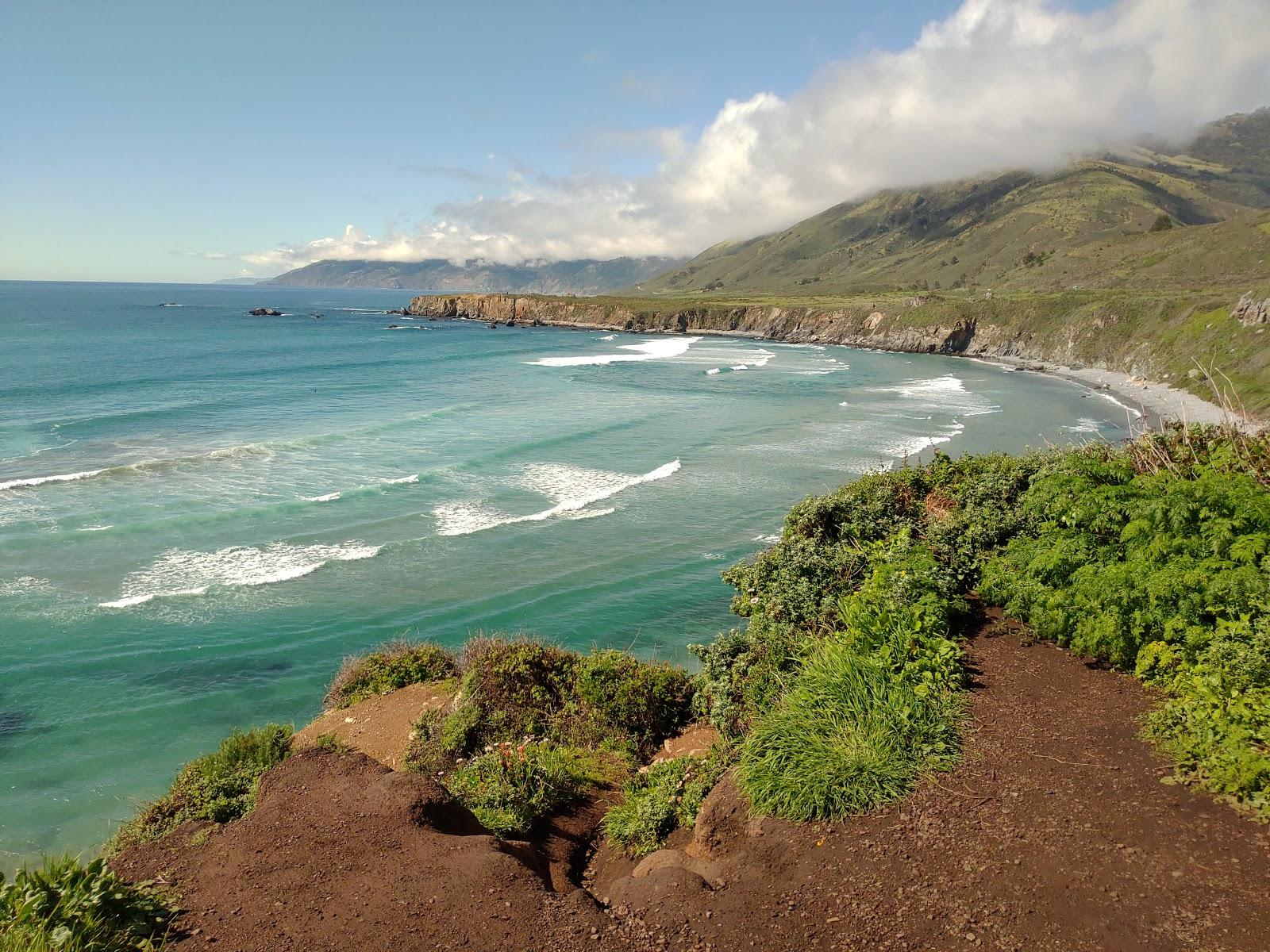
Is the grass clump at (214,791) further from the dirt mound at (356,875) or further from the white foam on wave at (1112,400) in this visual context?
the white foam on wave at (1112,400)

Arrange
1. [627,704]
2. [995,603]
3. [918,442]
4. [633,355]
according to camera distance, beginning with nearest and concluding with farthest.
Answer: [995,603] < [627,704] < [918,442] < [633,355]

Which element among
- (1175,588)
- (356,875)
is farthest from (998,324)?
(356,875)

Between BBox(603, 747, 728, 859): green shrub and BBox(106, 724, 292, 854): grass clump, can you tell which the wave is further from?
BBox(603, 747, 728, 859): green shrub

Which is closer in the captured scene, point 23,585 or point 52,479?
point 23,585

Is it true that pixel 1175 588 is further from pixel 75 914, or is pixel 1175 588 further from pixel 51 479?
pixel 51 479

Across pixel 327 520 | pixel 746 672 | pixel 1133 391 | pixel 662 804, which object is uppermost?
pixel 1133 391

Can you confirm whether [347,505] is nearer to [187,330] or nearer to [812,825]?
[812,825]

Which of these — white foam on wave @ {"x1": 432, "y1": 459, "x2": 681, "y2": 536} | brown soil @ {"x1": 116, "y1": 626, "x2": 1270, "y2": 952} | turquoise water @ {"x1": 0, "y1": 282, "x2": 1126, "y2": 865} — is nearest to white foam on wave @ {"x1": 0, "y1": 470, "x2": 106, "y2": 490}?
turquoise water @ {"x1": 0, "y1": 282, "x2": 1126, "y2": 865}
